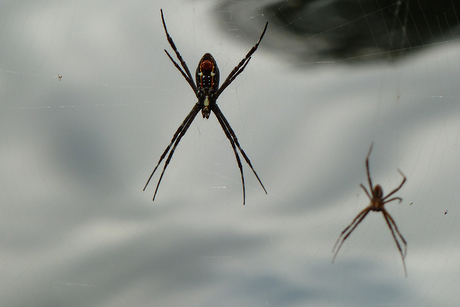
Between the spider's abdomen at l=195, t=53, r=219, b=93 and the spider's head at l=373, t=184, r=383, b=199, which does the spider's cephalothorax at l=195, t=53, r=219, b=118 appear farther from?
the spider's head at l=373, t=184, r=383, b=199

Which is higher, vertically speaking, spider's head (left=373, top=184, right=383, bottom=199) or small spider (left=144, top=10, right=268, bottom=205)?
small spider (left=144, top=10, right=268, bottom=205)

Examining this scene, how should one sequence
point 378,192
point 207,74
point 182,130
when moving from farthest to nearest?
1. point 182,130
2. point 207,74
3. point 378,192

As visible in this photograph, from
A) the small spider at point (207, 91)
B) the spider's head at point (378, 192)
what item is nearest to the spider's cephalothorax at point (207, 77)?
the small spider at point (207, 91)

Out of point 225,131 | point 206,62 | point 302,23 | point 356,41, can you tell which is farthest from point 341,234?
point 356,41

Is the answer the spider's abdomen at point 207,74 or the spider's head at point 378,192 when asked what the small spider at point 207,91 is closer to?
the spider's abdomen at point 207,74

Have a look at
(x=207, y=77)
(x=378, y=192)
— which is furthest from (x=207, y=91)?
(x=378, y=192)

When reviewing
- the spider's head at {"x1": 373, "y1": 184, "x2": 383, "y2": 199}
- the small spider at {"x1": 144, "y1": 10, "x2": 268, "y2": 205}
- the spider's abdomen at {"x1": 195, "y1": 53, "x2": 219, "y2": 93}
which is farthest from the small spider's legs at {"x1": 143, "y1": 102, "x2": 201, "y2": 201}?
the spider's head at {"x1": 373, "y1": 184, "x2": 383, "y2": 199}

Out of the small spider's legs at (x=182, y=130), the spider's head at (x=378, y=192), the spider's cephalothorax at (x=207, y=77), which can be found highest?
the spider's cephalothorax at (x=207, y=77)

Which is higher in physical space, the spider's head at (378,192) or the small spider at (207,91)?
the small spider at (207,91)

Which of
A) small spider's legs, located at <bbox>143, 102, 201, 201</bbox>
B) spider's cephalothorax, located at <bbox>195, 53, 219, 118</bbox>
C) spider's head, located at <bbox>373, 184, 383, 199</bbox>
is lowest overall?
spider's head, located at <bbox>373, 184, 383, 199</bbox>

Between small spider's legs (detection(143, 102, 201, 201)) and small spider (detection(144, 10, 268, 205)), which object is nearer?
small spider (detection(144, 10, 268, 205))

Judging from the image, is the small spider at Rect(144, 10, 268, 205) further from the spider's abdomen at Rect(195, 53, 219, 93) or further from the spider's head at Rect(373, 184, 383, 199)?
the spider's head at Rect(373, 184, 383, 199)

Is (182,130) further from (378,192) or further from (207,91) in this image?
(378,192)
